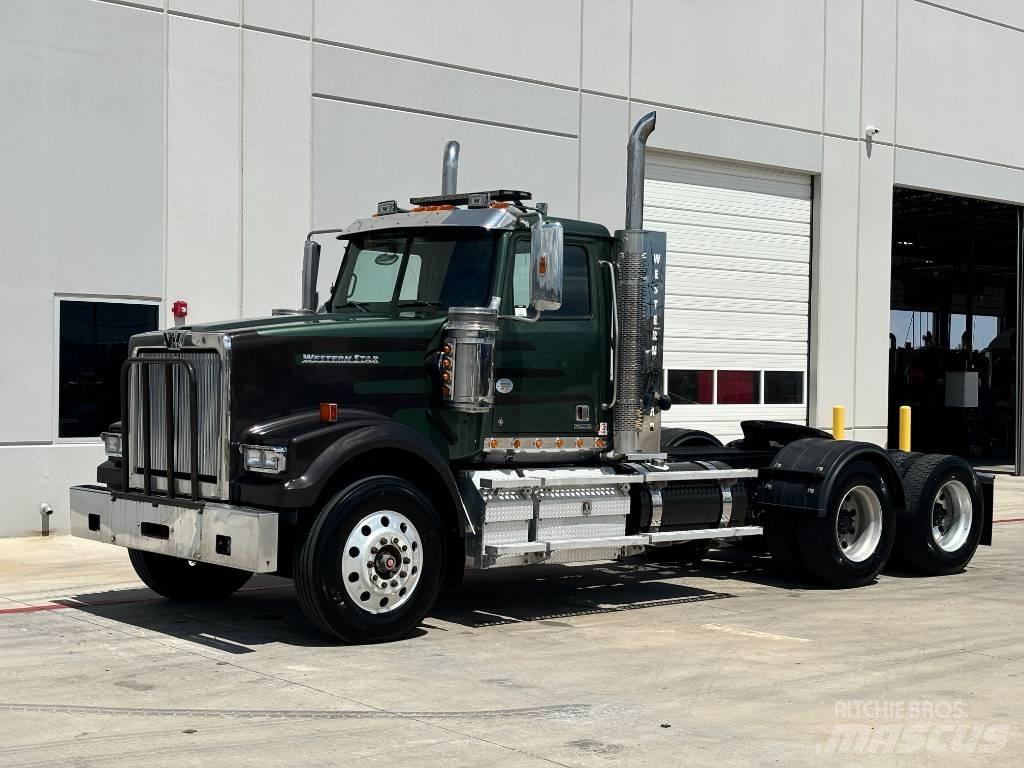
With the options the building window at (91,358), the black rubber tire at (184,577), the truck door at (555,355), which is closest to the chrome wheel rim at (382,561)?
the truck door at (555,355)

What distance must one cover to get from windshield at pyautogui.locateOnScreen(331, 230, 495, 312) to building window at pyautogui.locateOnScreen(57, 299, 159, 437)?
4698 millimetres

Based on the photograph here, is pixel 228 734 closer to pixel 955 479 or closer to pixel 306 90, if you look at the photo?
pixel 955 479

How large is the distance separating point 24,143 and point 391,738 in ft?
31.0

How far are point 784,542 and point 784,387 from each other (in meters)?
9.74

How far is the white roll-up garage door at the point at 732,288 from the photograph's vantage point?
19.5m

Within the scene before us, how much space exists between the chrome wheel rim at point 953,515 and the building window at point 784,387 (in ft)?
26.3

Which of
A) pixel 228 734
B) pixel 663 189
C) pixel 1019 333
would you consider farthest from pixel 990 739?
pixel 1019 333

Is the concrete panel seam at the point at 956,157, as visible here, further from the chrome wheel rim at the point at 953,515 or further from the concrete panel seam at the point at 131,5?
the concrete panel seam at the point at 131,5

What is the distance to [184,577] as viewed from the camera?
1033cm

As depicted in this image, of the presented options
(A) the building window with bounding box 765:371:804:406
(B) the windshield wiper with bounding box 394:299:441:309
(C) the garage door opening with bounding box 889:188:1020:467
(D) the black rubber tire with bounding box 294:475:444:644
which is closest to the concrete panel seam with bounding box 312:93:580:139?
(A) the building window with bounding box 765:371:804:406

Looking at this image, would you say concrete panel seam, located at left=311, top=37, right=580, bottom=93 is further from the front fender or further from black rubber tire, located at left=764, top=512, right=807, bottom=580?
the front fender

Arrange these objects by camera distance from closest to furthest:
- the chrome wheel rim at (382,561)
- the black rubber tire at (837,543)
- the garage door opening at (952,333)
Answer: the chrome wheel rim at (382,561), the black rubber tire at (837,543), the garage door opening at (952,333)

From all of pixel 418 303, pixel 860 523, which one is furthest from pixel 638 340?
Answer: pixel 860 523

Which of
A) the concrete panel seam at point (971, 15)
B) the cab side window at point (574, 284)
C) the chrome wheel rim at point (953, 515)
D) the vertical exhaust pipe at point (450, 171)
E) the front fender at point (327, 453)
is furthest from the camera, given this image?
the concrete panel seam at point (971, 15)
